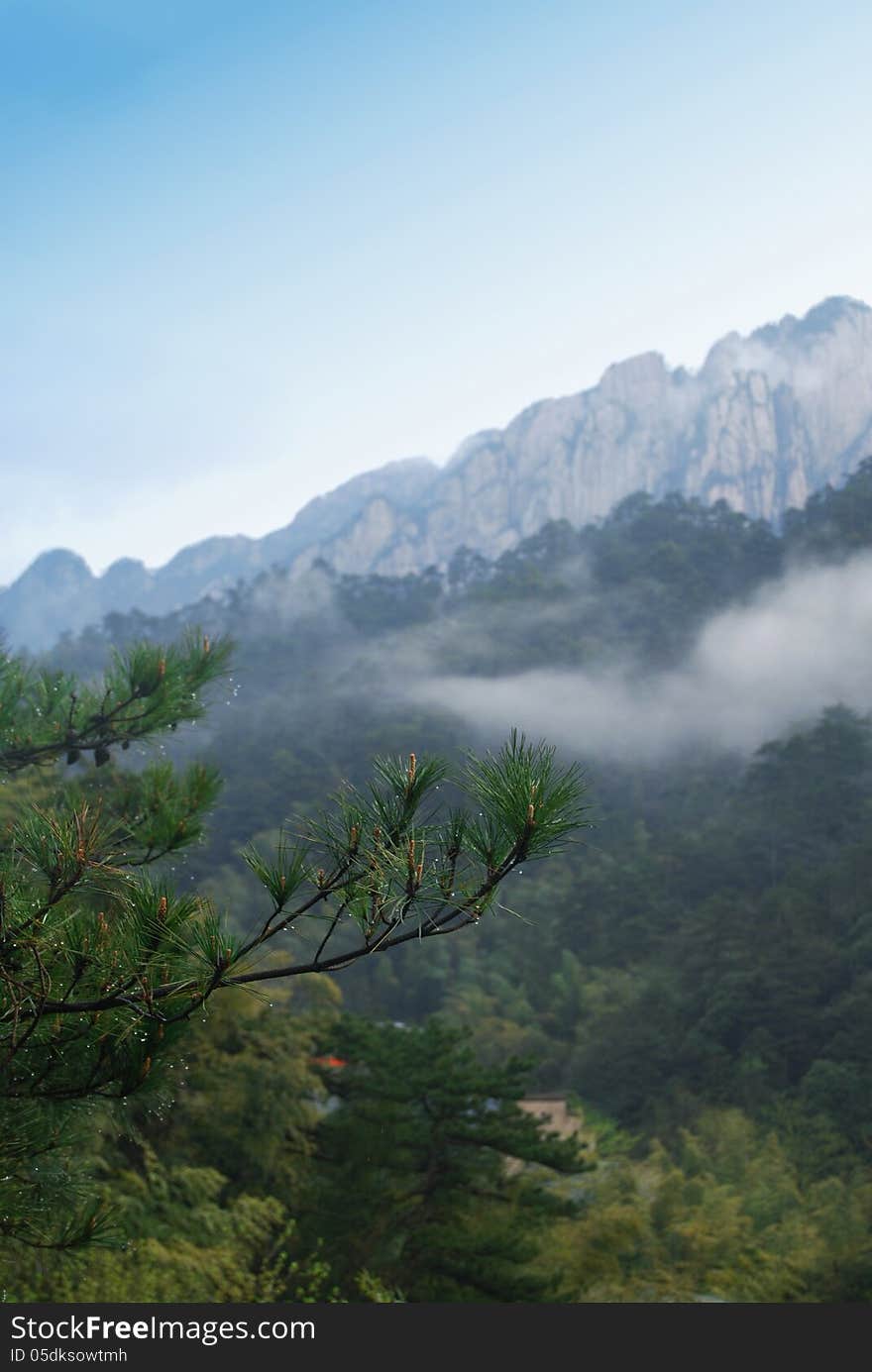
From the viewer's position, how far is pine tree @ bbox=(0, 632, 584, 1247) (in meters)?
1.76

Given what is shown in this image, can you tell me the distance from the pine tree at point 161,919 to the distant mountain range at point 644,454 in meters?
63.1

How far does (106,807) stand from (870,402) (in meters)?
67.7

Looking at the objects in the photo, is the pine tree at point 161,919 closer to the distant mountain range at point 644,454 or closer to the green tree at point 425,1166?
the green tree at point 425,1166

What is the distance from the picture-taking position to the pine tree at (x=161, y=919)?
69.1 inches

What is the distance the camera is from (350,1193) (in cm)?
773

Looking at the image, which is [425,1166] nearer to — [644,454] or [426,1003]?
[426,1003]

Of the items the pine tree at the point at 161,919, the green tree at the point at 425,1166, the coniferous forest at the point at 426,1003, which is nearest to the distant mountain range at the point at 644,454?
the coniferous forest at the point at 426,1003

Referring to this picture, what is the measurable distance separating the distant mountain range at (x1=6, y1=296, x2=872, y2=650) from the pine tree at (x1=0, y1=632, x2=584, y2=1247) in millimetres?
63062

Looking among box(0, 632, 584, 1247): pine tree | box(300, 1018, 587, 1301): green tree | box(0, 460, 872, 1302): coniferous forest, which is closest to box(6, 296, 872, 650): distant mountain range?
box(0, 460, 872, 1302): coniferous forest

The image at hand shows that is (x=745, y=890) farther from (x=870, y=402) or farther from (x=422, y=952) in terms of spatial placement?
(x=870, y=402)

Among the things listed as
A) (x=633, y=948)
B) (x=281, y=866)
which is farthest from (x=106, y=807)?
(x=633, y=948)

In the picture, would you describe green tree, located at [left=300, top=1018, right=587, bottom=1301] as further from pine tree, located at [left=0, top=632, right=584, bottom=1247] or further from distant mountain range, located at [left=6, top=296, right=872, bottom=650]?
distant mountain range, located at [left=6, top=296, right=872, bottom=650]

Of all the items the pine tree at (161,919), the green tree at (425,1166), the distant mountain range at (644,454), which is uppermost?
the distant mountain range at (644,454)

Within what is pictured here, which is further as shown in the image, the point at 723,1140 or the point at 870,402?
the point at 870,402
